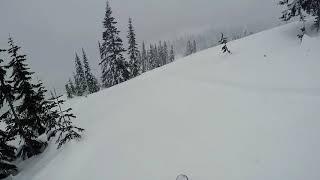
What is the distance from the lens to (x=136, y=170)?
44.8ft

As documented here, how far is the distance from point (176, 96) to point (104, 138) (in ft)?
20.4

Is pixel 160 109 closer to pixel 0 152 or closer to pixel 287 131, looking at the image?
pixel 287 131

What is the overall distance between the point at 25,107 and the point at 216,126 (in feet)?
54.0

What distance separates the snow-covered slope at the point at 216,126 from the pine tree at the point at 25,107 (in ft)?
6.99

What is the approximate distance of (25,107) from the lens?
73.7ft

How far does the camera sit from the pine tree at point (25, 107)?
Answer: 22.1m

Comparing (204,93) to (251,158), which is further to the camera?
(204,93)

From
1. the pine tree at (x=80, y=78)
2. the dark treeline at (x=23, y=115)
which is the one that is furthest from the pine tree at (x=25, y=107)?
the pine tree at (x=80, y=78)

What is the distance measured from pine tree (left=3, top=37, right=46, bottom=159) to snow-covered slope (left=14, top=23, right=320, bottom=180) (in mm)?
2129

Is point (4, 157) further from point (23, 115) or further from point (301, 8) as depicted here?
point (301, 8)

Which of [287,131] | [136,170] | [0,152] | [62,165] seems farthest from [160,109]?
[0,152]

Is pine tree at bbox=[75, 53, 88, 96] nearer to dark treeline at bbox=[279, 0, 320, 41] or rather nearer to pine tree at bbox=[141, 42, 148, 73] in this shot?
pine tree at bbox=[141, 42, 148, 73]

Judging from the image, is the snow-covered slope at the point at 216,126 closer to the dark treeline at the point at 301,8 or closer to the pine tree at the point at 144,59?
the dark treeline at the point at 301,8

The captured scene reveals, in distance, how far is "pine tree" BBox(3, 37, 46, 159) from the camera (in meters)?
22.1
